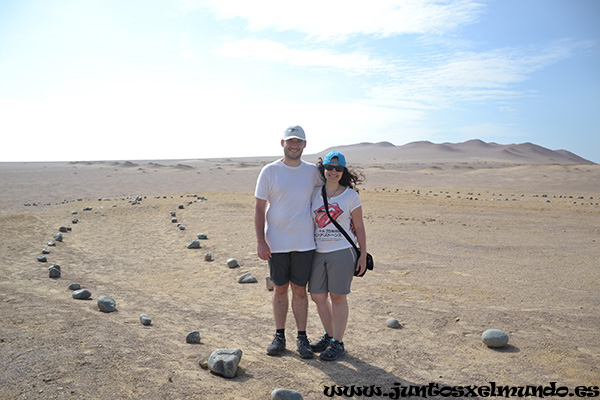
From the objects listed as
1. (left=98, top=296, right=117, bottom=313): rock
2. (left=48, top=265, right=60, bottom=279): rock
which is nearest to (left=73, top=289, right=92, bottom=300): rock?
(left=98, top=296, right=117, bottom=313): rock

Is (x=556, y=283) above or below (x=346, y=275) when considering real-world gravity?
below

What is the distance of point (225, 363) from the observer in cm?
359

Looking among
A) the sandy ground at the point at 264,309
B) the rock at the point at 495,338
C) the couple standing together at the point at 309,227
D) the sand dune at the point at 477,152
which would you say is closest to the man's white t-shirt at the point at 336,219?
the couple standing together at the point at 309,227

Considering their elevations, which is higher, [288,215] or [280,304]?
[288,215]

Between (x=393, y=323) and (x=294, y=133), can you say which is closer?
(x=294, y=133)

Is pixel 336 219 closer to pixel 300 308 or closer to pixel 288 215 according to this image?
pixel 288 215

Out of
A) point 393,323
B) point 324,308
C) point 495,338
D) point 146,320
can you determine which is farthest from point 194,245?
point 495,338

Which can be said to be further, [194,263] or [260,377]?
[194,263]

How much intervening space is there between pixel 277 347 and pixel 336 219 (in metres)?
1.28

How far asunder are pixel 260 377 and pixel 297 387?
33cm

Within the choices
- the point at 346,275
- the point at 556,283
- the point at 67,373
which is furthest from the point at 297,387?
the point at 556,283

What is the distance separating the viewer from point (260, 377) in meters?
3.63

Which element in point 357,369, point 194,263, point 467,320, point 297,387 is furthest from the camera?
point 194,263

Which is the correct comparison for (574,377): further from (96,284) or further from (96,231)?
(96,231)
